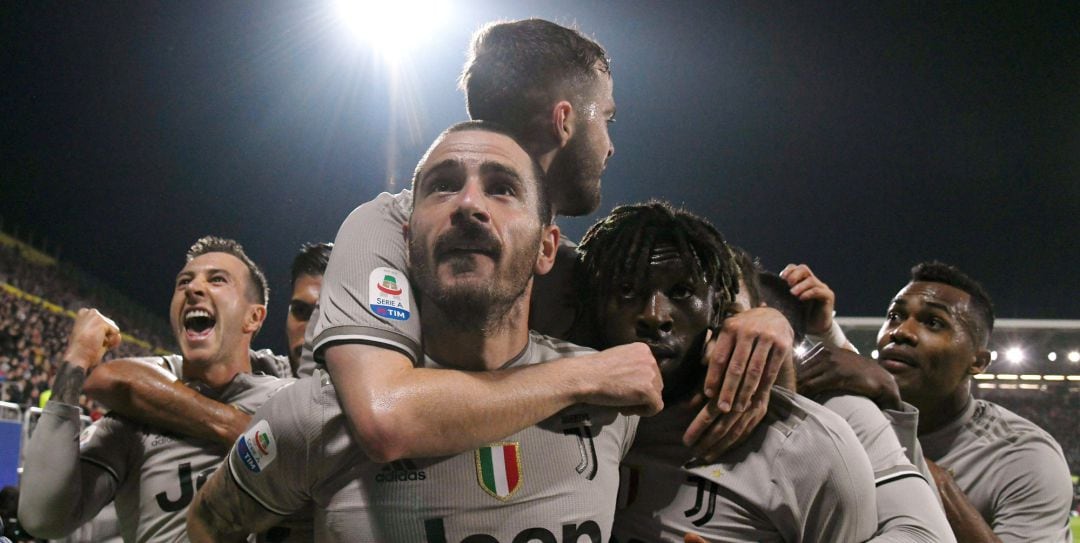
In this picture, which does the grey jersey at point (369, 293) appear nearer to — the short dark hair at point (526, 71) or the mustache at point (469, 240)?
the mustache at point (469, 240)

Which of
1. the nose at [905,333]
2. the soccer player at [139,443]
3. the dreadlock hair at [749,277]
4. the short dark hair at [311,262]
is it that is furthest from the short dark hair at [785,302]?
the short dark hair at [311,262]

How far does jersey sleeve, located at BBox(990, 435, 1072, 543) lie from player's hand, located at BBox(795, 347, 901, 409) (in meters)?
1.48

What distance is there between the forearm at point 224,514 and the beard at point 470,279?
0.61m

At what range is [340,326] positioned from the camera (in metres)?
1.88

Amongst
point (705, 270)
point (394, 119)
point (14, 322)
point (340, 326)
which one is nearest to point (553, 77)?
point (705, 270)

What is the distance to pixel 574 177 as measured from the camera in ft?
8.57

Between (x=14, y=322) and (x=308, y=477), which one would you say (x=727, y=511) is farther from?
(x=14, y=322)

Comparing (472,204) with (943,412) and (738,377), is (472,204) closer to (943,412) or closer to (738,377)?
(738,377)

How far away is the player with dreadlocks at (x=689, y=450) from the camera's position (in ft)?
6.59

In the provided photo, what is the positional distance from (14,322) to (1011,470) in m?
18.3

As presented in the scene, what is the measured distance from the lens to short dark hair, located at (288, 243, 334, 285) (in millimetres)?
4473

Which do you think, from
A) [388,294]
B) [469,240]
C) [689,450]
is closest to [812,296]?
[689,450]

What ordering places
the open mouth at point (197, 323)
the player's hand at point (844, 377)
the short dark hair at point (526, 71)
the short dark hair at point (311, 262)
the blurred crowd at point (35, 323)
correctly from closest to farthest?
the player's hand at point (844, 377) < the short dark hair at point (526, 71) < the open mouth at point (197, 323) < the short dark hair at point (311, 262) < the blurred crowd at point (35, 323)

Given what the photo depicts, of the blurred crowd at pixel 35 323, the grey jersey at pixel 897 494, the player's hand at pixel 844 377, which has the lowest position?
the blurred crowd at pixel 35 323
